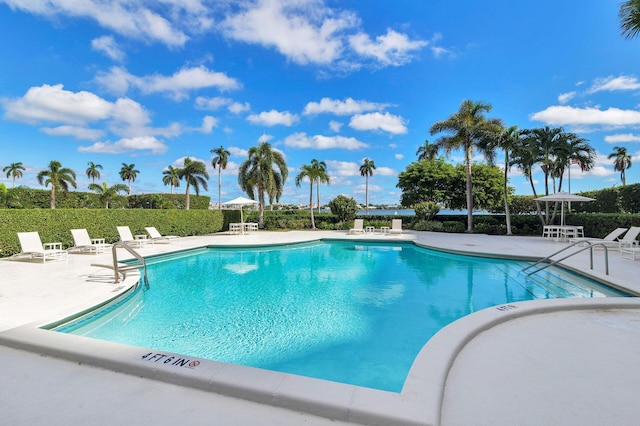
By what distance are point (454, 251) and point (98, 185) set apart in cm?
3005

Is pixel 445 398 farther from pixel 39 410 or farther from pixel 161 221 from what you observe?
pixel 161 221

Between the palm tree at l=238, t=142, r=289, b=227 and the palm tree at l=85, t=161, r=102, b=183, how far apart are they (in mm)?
36731

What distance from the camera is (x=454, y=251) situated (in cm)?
1125

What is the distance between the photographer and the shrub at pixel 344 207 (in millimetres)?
21656

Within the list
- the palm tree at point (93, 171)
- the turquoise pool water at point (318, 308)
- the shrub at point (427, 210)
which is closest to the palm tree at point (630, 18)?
the turquoise pool water at point (318, 308)

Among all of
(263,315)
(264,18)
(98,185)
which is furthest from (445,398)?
(98,185)

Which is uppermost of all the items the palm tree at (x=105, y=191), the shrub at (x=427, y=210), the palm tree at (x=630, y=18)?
the palm tree at (x=630, y=18)

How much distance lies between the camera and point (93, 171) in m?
48.6

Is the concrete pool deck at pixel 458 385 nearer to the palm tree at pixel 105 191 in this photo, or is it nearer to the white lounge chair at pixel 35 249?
the white lounge chair at pixel 35 249

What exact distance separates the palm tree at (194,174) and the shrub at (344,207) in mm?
16175

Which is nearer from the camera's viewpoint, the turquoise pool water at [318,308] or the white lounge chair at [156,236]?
the turquoise pool water at [318,308]

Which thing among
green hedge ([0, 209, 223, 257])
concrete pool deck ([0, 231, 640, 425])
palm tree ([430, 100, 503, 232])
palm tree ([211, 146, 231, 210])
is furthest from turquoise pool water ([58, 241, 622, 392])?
palm tree ([211, 146, 231, 210])

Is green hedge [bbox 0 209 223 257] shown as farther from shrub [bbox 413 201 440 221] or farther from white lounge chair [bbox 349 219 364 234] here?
shrub [bbox 413 201 440 221]

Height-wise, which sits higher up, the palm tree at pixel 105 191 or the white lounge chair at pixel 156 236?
the palm tree at pixel 105 191
